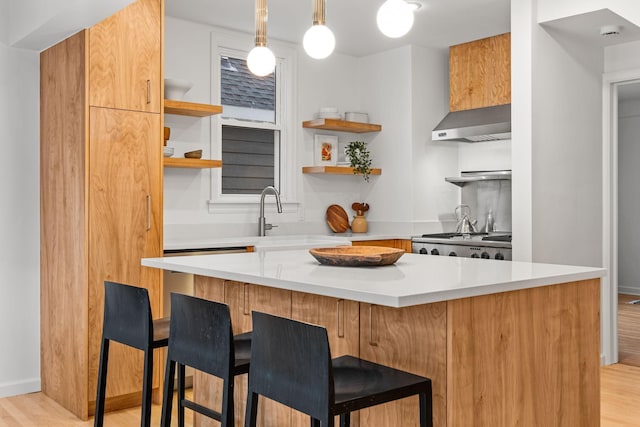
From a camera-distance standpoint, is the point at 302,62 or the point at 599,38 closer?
the point at 599,38

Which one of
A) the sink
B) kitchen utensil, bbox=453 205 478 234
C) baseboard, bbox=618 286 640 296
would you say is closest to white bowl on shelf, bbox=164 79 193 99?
the sink

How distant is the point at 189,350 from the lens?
236 cm

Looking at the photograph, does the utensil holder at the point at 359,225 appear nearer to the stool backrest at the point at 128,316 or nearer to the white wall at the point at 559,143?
the white wall at the point at 559,143

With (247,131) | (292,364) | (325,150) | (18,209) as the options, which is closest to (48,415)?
(18,209)

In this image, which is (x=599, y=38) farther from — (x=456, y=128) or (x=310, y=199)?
(x=310, y=199)

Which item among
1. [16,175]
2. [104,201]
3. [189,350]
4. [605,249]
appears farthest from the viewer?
[605,249]

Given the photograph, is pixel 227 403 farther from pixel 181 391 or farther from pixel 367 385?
pixel 181 391

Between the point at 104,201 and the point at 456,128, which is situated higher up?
the point at 456,128

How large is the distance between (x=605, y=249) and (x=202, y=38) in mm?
3299

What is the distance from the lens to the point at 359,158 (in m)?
5.60

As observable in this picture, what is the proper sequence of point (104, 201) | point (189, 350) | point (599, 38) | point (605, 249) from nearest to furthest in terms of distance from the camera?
1. point (189, 350)
2. point (104, 201)
3. point (599, 38)
4. point (605, 249)

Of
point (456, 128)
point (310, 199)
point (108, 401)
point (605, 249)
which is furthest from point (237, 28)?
point (605, 249)

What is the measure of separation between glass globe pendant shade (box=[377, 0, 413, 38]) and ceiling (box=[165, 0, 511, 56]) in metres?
2.08

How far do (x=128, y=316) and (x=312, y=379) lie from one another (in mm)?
1126
